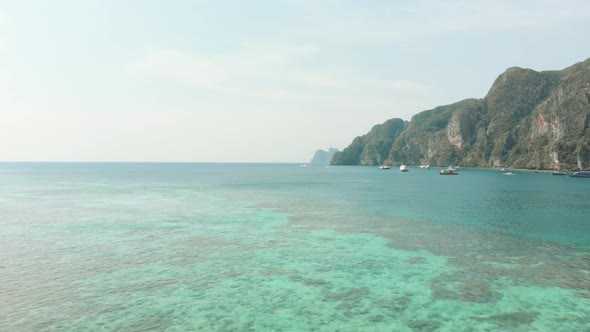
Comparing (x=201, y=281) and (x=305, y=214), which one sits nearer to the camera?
(x=201, y=281)

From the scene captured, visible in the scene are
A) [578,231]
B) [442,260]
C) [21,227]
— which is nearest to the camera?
[442,260]

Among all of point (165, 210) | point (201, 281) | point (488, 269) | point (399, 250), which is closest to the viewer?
point (201, 281)

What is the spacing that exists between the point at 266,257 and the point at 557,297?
66.7ft

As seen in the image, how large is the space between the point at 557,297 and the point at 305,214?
122 ft

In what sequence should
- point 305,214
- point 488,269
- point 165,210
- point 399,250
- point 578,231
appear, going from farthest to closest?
1. point 165,210
2. point 305,214
3. point 578,231
4. point 399,250
5. point 488,269

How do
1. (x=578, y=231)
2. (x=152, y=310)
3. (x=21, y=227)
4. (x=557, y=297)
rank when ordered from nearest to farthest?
(x=152, y=310), (x=557, y=297), (x=578, y=231), (x=21, y=227)

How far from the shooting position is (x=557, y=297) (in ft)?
68.5

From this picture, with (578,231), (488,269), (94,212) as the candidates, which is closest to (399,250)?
(488,269)

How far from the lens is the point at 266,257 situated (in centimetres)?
3006

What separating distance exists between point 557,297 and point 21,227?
5507 centimetres

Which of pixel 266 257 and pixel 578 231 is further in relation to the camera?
pixel 578 231

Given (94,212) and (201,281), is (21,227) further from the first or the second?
(201,281)

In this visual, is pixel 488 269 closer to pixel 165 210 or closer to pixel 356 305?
pixel 356 305

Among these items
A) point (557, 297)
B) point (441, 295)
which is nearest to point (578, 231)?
point (557, 297)
